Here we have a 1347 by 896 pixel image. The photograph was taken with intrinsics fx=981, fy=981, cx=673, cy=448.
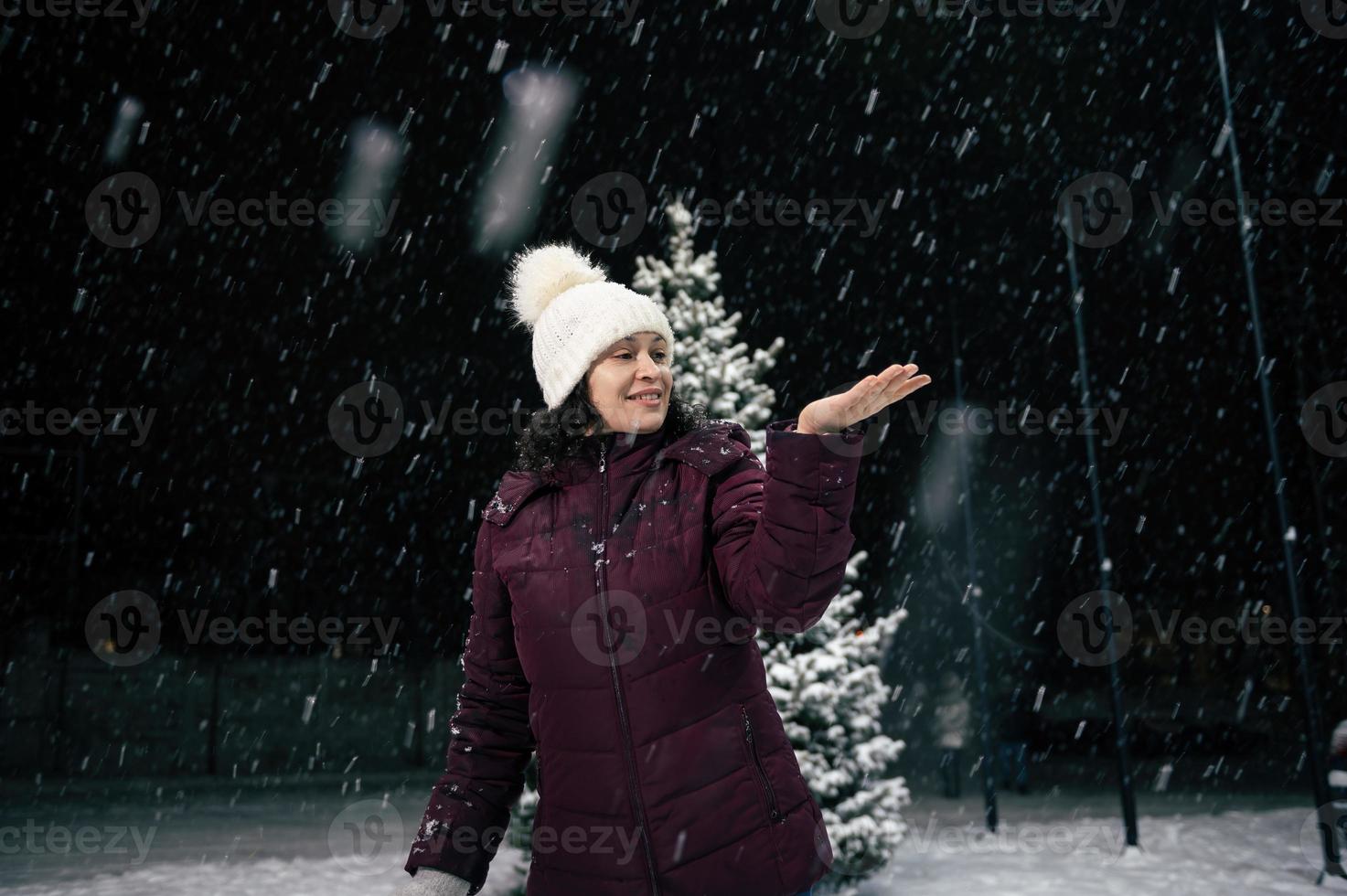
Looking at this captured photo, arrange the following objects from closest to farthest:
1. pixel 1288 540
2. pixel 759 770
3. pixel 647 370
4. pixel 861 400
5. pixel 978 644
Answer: pixel 861 400 → pixel 759 770 → pixel 647 370 → pixel 1288 540 → pixel 978 644

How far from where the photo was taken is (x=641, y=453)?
2049 mm

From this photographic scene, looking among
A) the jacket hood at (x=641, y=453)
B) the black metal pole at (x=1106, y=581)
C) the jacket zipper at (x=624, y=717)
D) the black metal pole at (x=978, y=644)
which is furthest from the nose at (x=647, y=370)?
the black metal pole at (x=978, y=644)

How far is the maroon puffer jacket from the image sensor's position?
1.65m

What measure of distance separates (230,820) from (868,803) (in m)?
9.86

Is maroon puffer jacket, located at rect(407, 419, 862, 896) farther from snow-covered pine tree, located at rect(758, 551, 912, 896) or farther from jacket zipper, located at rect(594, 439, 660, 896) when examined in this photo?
snow-covered pine tree, located at rect(758, 551, 912, 896)

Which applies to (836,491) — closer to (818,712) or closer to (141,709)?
(818,712)

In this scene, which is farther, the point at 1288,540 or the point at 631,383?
the point at 1288,540

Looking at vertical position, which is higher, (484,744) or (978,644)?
(484,744)

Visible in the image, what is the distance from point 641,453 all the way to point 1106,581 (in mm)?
8804

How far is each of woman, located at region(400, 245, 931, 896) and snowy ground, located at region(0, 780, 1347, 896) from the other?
5.23 metres

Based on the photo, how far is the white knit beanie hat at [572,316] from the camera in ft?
7.45

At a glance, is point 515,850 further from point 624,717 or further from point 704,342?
point 624,717

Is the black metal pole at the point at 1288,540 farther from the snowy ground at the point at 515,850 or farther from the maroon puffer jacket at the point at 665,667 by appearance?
the maroon puffer jacket at the point at 665,667

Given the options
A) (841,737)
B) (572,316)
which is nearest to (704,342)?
(841,737)
